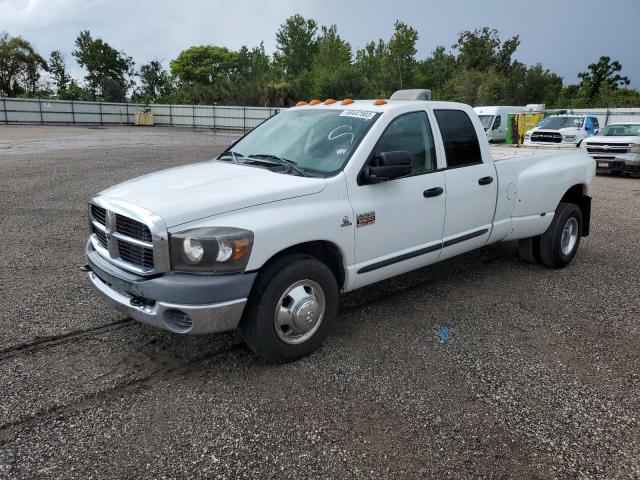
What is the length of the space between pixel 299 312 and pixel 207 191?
103cm

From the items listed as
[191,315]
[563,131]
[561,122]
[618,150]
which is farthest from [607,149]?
[191,315]

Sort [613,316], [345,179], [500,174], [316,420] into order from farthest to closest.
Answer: [500,174], [613,316], [345,179], [316,420]

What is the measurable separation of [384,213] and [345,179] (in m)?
0.45

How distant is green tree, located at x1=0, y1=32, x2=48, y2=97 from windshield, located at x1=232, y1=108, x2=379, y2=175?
204 ft

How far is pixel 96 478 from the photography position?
8.74 feet

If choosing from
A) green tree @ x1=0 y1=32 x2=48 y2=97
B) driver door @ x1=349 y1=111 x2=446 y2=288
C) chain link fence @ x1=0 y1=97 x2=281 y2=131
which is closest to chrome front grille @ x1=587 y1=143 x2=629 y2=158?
driver door @ x1=349 y1=111 x2=446 y2=288

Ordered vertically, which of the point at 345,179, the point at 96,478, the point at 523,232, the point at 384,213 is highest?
the point at 345,179

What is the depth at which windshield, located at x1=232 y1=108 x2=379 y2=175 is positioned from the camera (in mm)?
4141

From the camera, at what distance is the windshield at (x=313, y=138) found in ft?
13.6

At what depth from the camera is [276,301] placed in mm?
3531

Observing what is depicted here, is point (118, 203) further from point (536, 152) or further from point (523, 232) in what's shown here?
point (536, 152)

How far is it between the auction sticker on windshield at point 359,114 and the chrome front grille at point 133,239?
6.41ft

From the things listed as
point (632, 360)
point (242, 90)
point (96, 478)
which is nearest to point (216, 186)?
point (96, 478)

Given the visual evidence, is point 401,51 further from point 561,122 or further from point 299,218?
point 299,218
